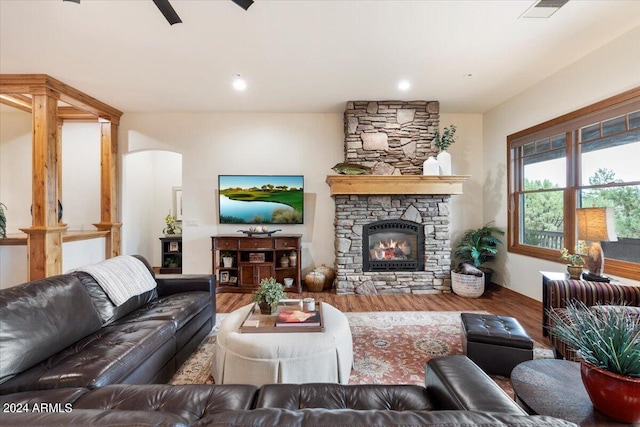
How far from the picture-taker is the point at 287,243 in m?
4.68

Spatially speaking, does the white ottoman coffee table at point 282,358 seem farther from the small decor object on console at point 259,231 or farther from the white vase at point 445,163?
the white vase at point 445,163

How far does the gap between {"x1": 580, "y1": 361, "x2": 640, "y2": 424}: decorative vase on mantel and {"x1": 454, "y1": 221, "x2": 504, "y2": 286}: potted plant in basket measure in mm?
3630

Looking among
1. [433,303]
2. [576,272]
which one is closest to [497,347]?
[576,272]

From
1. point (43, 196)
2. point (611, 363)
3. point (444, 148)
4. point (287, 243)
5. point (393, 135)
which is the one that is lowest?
point (611, 363)

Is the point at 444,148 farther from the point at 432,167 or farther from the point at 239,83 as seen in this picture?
the point at 239,83

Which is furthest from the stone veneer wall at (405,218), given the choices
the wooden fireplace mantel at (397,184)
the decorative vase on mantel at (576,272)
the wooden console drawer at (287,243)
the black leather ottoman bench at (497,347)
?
the black leather ottoman bench at (497,347)

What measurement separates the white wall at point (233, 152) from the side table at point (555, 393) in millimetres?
3684

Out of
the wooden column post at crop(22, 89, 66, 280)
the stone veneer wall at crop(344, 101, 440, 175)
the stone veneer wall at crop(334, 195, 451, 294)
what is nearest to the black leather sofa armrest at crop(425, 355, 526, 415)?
the stone veneer wall at crop(334, 195, 451, 294)

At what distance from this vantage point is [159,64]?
337cm

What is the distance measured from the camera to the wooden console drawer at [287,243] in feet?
15.3

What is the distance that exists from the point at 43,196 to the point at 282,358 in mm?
3915

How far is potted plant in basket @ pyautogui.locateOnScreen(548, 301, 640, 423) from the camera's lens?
1126mm

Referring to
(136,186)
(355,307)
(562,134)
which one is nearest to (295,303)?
(355,307)

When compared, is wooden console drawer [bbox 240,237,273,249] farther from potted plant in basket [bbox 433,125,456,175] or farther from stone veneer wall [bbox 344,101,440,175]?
potted plant in basket [bbox 433,125,456,175]
